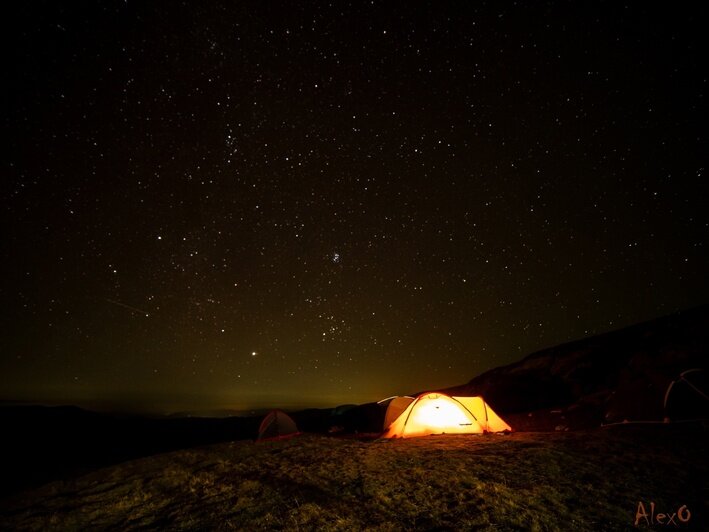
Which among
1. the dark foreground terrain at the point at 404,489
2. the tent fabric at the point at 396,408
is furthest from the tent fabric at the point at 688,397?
the tent fabric at the point at 396,408

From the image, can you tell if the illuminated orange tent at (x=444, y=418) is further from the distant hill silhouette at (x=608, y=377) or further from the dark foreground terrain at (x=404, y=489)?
the distant hill silhouette at (x=608, y=377)

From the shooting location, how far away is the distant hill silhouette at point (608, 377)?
1072cm

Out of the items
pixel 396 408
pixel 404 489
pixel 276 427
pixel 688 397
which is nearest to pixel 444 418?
pixel 396 408

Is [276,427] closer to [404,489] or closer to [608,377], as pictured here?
[404,489]

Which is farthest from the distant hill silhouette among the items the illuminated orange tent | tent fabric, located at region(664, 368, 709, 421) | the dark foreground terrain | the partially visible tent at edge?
the partially visible tent at edge

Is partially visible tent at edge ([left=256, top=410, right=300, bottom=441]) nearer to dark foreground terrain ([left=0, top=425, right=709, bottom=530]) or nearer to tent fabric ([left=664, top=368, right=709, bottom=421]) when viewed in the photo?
dark foreground terrain ([left=0, top=425, right=709, bottom=530])

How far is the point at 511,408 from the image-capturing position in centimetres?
1905

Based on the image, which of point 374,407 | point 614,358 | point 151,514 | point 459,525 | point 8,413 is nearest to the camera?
point 459,525

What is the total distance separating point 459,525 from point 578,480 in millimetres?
2491

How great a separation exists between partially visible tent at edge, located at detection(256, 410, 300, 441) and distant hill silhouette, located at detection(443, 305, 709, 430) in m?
9.25

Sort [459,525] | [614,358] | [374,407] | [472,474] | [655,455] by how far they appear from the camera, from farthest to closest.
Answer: [614,358]
[374,407]
[655,455]
[472,474]
[459,525]

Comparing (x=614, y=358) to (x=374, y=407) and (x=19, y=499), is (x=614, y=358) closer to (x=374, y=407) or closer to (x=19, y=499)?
(x=374, y=407)

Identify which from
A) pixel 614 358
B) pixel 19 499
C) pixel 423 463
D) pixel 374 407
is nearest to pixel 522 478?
pixel 423 463

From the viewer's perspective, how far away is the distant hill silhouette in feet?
35.2
